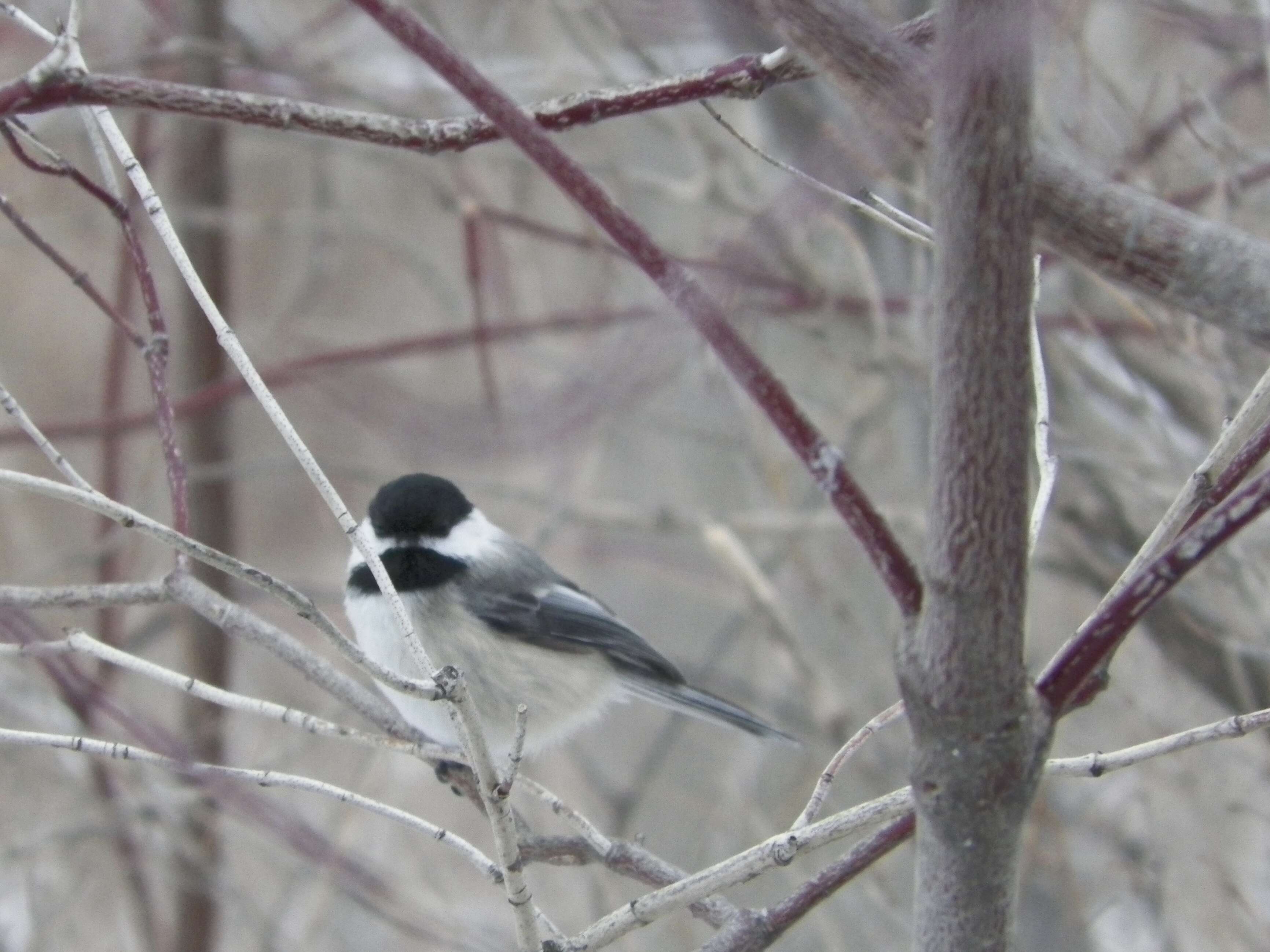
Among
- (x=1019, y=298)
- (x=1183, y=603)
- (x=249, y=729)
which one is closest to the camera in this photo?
(x=1019, y=298)

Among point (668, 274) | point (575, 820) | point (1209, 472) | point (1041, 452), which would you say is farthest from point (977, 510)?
point (575, 820)

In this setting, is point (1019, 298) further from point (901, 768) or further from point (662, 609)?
point (662, 609)

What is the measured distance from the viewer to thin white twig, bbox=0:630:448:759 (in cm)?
97

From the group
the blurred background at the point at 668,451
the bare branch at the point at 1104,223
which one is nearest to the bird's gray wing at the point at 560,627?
the blurred background at the point at 668,451

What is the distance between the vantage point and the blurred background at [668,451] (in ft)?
7.55

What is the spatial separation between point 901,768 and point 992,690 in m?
2.32

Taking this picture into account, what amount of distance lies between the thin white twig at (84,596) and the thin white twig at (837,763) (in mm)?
570

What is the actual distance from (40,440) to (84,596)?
→ 0.13 meters

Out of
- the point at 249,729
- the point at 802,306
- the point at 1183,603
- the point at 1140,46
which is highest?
the point at 1140,46

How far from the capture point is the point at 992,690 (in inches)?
28.8

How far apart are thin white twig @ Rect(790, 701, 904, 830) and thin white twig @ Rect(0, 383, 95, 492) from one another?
607 mm

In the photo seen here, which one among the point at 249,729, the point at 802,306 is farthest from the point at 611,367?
the point at 249,729

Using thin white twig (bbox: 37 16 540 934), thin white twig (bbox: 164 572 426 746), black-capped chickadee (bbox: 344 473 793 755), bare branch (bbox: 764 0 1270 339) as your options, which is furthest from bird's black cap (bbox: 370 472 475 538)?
bare branch (bbox: 764 0 1270 339)

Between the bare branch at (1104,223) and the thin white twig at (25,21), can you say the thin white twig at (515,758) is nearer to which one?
the bare branch at (1104,223)
